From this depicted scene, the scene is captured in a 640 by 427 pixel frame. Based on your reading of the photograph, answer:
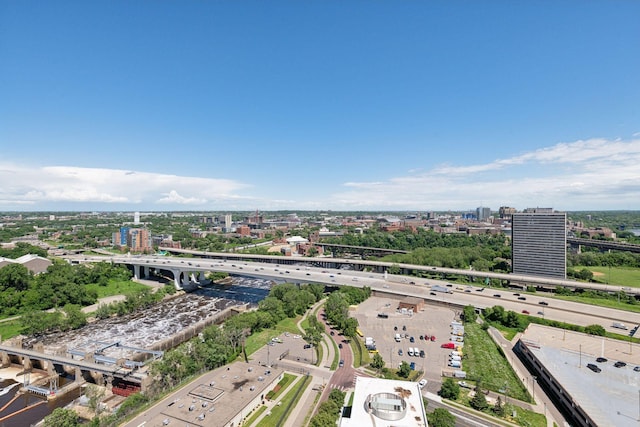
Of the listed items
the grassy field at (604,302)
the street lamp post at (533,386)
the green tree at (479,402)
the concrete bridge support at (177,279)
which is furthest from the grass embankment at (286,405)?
the concrete bridge support at (177,279)

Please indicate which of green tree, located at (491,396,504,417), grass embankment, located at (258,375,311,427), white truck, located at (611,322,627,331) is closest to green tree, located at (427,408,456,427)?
green tree, located at (491,396,504,417)

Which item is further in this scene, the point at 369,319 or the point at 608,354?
the point at 369,319

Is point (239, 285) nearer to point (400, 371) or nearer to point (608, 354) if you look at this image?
point (400, 371)

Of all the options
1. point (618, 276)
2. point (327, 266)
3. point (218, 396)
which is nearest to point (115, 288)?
point (327, 266)

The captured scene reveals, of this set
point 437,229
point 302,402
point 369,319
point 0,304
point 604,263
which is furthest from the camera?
point 437,229

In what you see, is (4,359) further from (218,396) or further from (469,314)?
(469,314)

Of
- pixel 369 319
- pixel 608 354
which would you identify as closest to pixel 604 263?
pixel 608 354

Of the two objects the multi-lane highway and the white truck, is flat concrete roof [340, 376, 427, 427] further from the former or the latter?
the white truck

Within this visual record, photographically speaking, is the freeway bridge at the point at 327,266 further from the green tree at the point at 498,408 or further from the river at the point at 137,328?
the green tree at the point at 498,408
